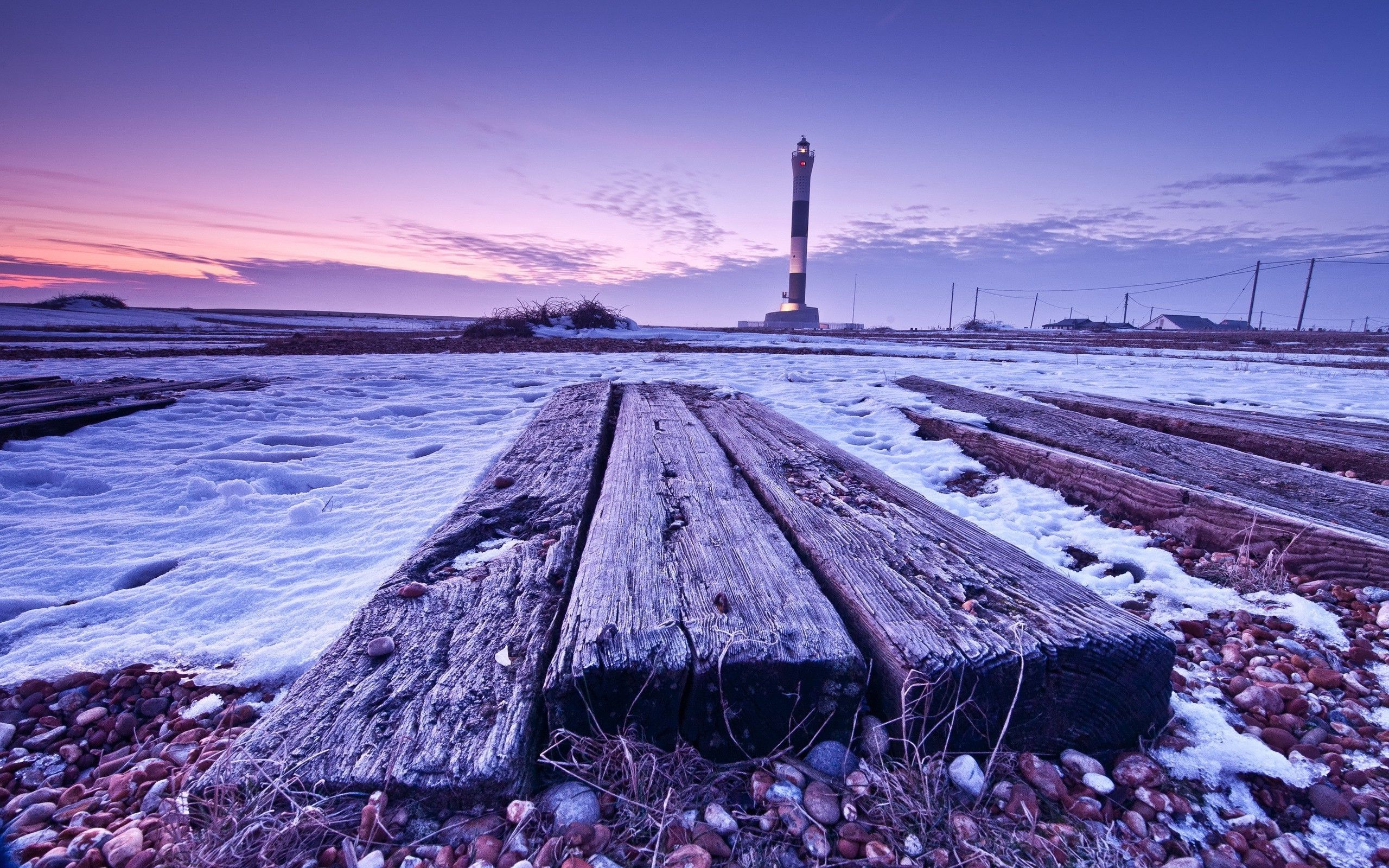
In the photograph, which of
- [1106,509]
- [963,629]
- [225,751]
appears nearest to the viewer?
[225,751]

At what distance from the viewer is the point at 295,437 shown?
358cm

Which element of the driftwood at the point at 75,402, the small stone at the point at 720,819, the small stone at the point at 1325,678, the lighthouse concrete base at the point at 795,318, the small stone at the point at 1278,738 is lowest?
the small stone at the point at 720,819

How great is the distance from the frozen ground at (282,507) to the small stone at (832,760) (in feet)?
4.07

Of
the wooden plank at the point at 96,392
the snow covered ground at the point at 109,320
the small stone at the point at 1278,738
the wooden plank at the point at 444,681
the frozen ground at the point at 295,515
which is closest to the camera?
the wooden plank at the point at 444,681

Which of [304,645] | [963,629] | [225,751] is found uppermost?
[963,629]

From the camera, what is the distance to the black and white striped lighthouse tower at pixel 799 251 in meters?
50.9

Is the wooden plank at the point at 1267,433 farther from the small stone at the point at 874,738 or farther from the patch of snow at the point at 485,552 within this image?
the patch of snow at the point at 485,552

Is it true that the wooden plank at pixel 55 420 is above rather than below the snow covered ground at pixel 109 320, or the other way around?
below

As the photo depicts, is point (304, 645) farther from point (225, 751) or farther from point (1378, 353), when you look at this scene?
point (1378, 353)

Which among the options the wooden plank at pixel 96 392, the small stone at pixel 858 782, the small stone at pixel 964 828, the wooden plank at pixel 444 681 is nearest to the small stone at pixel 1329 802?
the small stone at pixel 964 828

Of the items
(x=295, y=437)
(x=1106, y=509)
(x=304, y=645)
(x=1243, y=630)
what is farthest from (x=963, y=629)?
(x=295, y=437)

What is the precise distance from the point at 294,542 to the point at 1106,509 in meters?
3.24

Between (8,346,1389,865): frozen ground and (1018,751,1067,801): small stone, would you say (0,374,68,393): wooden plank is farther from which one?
(1018,751,1067,801): small stone

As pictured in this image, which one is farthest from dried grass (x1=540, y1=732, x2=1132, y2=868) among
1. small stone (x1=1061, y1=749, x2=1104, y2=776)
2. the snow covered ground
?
the snow covered ground
